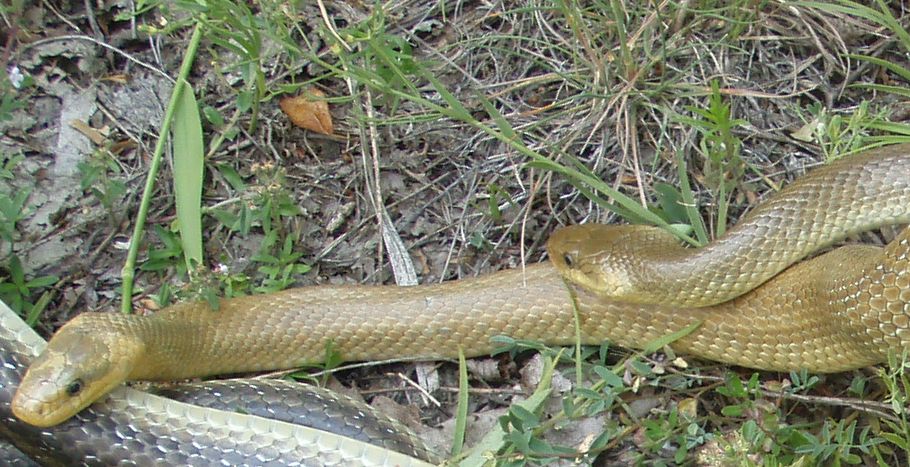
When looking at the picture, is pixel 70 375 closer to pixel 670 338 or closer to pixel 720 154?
pixel 670 338

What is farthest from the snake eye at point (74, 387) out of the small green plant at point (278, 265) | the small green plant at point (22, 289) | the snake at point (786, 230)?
the snake at point (786, 230)

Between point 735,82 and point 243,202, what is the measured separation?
7.17ft

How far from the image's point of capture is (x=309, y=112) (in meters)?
4.28

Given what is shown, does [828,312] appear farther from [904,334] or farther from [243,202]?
[243,202]

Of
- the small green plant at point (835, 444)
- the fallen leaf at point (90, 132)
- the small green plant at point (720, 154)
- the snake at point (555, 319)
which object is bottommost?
the small green plant at point (835, 444)

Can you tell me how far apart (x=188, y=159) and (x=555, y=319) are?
5.71ft

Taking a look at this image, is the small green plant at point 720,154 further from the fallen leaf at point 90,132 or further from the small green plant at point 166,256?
the fallen leaf at point 90,132

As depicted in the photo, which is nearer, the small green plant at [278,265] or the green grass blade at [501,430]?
the green grass blade at [501,430]

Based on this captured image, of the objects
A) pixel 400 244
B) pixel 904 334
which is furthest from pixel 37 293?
pixel 904 334

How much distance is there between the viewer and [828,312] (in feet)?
10.9

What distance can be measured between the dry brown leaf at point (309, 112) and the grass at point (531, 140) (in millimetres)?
60

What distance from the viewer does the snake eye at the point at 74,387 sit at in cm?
335

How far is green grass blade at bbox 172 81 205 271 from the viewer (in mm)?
4086

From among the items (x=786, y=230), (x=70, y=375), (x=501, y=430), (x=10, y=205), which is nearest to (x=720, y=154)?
(x=786, y=230)
